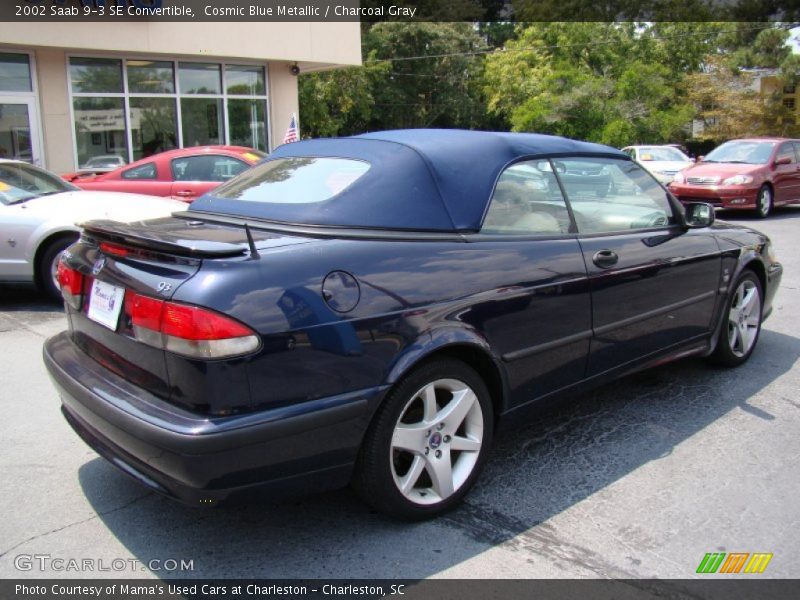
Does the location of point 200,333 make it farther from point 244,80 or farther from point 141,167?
point 244,80

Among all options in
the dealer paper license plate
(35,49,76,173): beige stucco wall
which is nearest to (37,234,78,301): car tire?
the dealer paper license plate

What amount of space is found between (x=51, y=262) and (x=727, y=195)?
11645 mm

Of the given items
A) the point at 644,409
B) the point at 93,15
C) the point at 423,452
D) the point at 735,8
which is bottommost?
the point at 644,409

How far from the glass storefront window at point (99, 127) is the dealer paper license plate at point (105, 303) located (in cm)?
1331

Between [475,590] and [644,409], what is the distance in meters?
2.12

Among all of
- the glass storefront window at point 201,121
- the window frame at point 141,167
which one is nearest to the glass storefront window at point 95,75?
the glass storefront window at point 201,121

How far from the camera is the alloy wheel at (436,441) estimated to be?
294 centimetres

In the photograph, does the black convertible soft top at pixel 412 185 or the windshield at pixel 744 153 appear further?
the windshield at pixel 744 153

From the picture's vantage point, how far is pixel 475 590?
2.61 metres

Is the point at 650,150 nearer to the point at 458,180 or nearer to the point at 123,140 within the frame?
the point at 123,140

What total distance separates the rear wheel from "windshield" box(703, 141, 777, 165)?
554 mm

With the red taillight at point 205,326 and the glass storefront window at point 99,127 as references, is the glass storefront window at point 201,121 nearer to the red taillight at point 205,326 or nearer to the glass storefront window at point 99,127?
the glass storefront window at point 99,127

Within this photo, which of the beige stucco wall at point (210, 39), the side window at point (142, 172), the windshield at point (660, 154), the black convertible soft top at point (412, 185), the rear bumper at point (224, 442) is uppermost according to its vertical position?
the beige stucco wall at point (210, 39)

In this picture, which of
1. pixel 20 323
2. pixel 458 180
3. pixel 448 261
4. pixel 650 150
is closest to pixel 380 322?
pixel 448 261
